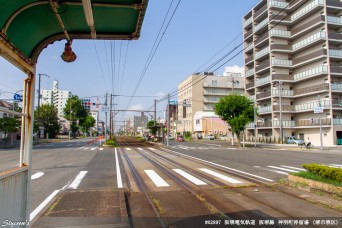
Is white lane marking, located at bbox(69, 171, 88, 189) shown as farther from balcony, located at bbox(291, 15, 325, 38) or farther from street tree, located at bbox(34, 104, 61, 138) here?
street tree, located at bbox(34, 104, 61, 138)

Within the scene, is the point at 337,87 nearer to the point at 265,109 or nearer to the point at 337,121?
the point at 337,121

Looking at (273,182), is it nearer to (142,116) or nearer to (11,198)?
(11,198)

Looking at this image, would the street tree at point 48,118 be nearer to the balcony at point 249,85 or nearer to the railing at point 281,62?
the balcony at point 249,85

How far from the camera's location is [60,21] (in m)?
3.75

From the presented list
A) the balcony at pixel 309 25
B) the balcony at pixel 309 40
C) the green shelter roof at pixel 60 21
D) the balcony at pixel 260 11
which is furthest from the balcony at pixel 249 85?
the green shelter roof at pixel 60 21

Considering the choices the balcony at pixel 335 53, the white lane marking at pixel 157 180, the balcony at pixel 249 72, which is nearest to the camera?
the white lane marking at pixel 157 180

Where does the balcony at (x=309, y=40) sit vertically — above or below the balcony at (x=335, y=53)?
above

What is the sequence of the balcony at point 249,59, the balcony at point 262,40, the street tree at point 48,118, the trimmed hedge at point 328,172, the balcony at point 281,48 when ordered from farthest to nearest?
the street tree at point 48,118 < the balcony at point 249,59 < the balcony at point 262,40 < the balcony at point 281,48 < the trimmed hedge at point 328,172

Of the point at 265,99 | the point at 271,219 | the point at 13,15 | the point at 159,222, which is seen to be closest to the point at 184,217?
the point at 159,222

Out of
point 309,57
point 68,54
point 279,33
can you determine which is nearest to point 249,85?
point 279,33

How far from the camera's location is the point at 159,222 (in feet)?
18.7

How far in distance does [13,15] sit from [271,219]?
5816 millimetres

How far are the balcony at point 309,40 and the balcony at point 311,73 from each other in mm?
4525

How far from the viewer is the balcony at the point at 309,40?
144ft
